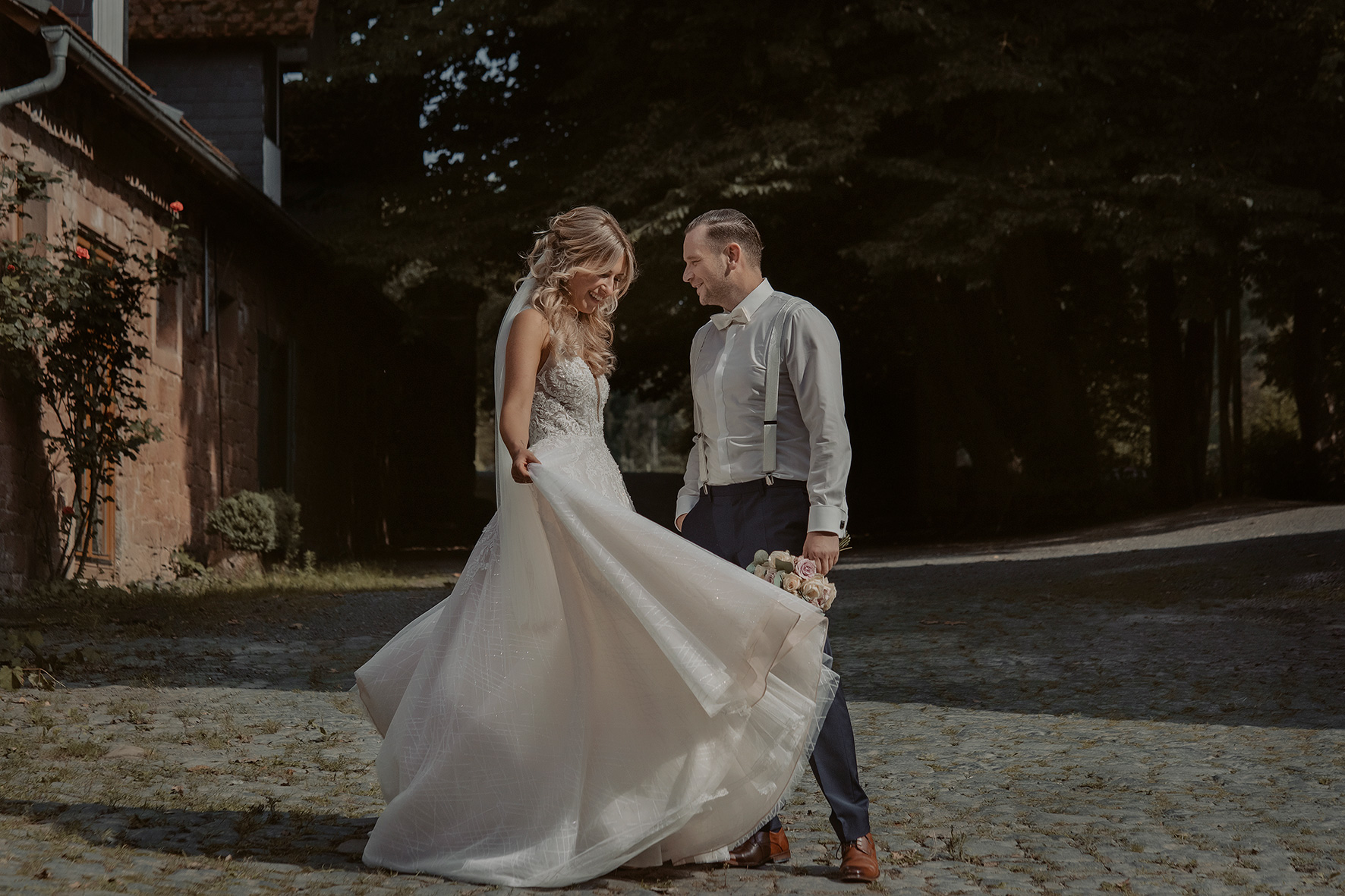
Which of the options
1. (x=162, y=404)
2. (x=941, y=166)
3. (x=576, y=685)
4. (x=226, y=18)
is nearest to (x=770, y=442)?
(x=576, y=685)

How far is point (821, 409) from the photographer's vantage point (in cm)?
378

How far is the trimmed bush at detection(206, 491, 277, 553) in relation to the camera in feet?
44.3

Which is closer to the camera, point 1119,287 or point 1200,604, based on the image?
point 1200,604

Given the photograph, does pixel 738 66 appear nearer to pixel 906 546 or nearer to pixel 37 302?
pixel 906 546

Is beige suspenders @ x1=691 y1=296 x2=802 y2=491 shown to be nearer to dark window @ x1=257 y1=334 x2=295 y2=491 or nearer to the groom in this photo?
the groom

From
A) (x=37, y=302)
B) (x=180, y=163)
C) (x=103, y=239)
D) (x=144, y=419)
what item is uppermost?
(x=180, y=163)

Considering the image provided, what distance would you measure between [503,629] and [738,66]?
43.6 ft

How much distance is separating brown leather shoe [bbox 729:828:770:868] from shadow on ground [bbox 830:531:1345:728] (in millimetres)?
2902

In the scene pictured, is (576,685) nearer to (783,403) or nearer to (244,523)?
(783,403)

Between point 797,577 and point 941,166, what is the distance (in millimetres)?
12885

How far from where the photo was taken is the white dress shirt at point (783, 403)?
3756 mm

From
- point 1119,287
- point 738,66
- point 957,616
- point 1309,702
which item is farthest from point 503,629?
point 1119,287

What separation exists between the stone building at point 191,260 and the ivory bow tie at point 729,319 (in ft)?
23.5

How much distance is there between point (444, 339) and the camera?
959 inches
